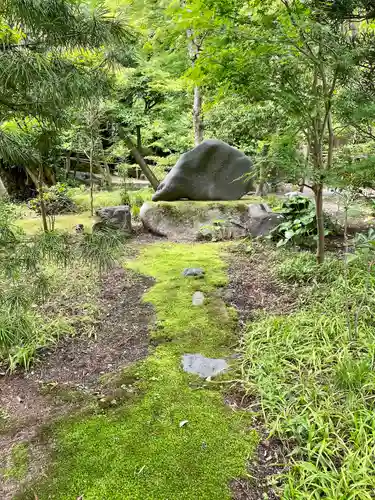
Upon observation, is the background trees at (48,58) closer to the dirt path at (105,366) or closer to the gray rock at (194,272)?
the dirt path at (105,366)

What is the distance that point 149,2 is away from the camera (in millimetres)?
6723

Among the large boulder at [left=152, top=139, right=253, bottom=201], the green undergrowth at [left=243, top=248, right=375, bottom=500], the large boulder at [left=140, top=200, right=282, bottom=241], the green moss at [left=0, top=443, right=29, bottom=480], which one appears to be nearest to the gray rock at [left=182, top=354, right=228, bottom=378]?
the green undergrowth at [left=243, top=248, right=375, bottom=500]

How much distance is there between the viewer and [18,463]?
1660 millimetres

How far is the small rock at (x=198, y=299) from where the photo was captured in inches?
130

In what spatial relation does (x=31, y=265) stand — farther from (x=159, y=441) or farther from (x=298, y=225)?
(x=298, y=225)

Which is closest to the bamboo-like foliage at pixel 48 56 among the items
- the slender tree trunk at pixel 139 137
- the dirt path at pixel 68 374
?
the dirt path at pixel 68 374

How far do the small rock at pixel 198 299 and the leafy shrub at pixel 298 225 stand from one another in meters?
1.68

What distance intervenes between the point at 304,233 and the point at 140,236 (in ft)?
9.48

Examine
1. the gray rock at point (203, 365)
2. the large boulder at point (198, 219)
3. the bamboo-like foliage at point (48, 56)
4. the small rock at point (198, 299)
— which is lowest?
the gray rock at point (203, 365)

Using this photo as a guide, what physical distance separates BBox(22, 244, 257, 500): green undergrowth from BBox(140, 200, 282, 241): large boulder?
320 cm

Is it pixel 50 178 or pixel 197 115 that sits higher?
pixel 197 115

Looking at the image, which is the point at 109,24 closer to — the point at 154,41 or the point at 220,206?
the point at 220,206

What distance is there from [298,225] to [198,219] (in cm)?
200

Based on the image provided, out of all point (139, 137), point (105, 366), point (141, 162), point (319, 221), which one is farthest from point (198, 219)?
point (105, 366)
